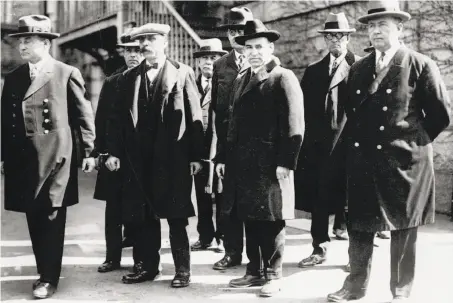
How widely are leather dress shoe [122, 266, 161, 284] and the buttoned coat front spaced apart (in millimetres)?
1933

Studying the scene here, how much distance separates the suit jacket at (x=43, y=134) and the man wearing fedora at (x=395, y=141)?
2.30 m

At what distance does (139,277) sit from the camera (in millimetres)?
5234

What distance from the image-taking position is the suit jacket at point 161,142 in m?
5.05

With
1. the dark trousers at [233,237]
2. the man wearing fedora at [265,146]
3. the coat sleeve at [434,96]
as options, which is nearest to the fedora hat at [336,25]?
the man wearing fedora at [265,146]

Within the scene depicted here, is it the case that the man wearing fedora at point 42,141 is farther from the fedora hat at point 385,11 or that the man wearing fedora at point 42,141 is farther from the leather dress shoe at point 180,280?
the fedora hat at point 385,11

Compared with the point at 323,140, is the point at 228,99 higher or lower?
higher

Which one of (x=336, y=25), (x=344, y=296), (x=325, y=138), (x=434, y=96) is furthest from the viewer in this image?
(x=336, y=25)

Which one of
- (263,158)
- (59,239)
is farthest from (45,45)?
(263,158)

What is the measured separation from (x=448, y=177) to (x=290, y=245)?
3.16 metres

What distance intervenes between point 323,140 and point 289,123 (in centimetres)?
130

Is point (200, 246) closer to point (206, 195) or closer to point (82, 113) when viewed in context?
point (206, 195)

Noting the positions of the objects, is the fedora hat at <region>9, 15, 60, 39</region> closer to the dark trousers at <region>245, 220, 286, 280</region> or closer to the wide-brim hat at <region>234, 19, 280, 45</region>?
the wide-brim hat at <region>234, 19, 280, 45</region>

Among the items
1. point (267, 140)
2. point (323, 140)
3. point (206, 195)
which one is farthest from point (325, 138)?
point (206, 195)

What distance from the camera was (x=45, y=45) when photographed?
5.07 metres
